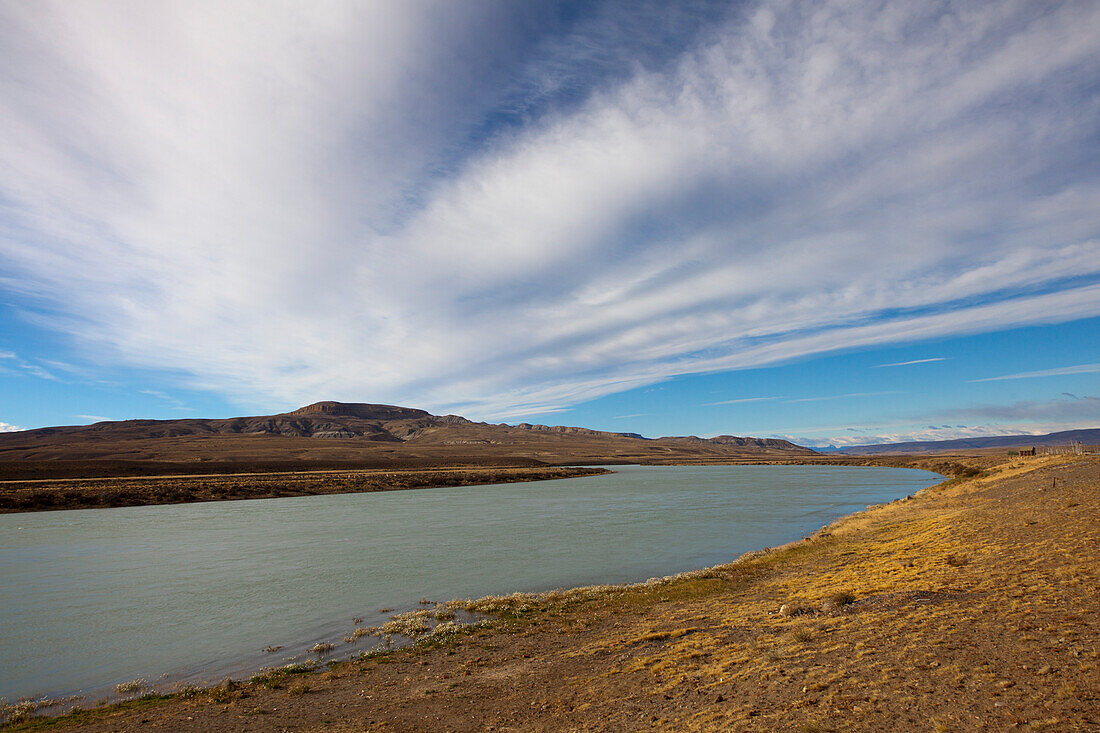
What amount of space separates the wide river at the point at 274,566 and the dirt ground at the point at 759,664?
11.8ft

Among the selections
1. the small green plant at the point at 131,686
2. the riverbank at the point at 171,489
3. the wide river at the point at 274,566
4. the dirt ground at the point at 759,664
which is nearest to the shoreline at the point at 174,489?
the riverbank at the point at 171,489

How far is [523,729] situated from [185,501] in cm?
7065

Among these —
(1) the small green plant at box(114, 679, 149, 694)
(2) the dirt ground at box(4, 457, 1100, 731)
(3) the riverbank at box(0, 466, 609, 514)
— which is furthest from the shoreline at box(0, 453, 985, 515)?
(1) the small green plant at box(114, 679, 149, 694)

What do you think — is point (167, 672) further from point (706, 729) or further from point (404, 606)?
point (706, 729)

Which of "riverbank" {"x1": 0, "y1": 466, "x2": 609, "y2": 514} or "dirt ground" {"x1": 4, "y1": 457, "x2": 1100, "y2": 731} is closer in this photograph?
"dirt ground" {"x1": 4, "y1": 457, "x2": 1100, "y2": 731}

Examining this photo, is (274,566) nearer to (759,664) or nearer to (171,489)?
(759,664)

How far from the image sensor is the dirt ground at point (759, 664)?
26.6ft

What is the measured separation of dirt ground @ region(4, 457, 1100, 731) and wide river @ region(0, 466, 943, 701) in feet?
11.8

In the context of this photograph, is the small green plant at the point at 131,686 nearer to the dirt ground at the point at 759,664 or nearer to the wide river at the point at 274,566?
the wide river at the point at 274,566

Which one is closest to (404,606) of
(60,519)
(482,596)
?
(482,596)

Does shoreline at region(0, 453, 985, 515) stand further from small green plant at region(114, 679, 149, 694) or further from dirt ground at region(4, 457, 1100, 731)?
small green plant at region(114, 679, 149, 694)

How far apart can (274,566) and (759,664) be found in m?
24.1

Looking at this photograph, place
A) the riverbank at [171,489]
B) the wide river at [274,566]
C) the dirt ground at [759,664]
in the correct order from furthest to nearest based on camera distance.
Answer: the riverbank at [171,489], the wide river at [274,566], the dirt ground at [759,664]

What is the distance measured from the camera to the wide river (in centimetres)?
1532
